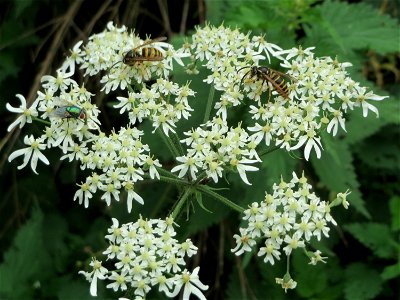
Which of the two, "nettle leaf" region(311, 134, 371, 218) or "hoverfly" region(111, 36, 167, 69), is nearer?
"hoverfly" region(111, 36, 167, 69)

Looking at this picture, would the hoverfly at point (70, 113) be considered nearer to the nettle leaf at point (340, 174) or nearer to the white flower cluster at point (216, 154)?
the white flower cluster at point (216, 154)

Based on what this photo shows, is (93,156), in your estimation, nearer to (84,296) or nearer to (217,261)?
(84,296)

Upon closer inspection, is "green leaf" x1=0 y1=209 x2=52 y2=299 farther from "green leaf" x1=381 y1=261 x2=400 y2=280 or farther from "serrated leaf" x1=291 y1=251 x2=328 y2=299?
"green leaf" x1=381 y1=261 x2=400 y2=280

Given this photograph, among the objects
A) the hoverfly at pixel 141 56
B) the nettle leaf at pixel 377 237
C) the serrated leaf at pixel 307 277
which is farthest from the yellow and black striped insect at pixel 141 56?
the nettle leaf at pixel 377 237

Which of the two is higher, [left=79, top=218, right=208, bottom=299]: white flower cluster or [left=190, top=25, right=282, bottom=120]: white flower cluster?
[left=190, top=25, right=282, bottom=120]: white flower cluster

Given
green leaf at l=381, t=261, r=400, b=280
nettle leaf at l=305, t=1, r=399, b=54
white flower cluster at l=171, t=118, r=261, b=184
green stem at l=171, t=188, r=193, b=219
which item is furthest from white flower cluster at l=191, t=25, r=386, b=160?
green leaf at l=381, t=261, r=400, b=280

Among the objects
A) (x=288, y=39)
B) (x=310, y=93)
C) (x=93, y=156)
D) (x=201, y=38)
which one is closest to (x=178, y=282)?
(x=93, y=156)

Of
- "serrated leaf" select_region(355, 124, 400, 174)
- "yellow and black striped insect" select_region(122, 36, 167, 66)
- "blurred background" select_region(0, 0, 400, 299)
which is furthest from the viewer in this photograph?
"serrated leaf" select_region(355, 124, 400, 174)

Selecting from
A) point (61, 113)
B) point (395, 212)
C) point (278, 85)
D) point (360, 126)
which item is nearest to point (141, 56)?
point (61, 113)
